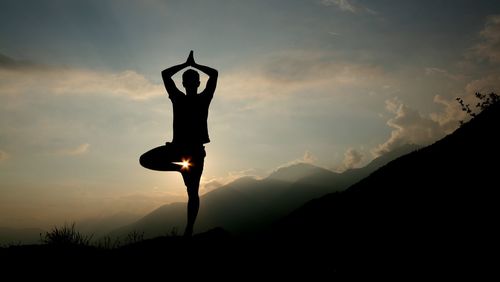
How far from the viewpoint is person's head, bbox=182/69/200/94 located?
6188mm

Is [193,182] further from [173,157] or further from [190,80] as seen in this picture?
[190,80]

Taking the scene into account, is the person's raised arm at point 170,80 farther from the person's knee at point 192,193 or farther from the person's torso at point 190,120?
the person's knee at point 192,193

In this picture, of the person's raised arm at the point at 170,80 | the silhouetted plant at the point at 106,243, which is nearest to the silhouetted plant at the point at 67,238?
the silhouetted plant at the point at 106,243

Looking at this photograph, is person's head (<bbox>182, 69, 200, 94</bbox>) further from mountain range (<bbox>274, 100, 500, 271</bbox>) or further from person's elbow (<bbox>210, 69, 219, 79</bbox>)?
mountain range (<bbox>274, 100, 500, 271</bbox>)

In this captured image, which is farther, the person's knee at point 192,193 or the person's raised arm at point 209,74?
the person's raised arm at point 209,74

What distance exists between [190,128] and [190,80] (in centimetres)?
94

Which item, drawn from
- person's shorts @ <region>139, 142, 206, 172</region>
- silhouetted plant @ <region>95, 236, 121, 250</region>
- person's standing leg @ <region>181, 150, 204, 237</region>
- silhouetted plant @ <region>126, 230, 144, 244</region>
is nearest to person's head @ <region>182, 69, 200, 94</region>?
person's shorts @ <region>139, 142, 206, 172</region>

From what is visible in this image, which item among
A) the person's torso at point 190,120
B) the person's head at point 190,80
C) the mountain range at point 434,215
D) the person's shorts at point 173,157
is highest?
the person's head at point 190,80

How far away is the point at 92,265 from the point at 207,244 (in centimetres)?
207

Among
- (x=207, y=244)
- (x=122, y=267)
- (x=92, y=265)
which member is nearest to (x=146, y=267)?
(x=122, y=267)

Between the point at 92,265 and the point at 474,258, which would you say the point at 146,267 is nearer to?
the point at 92,265

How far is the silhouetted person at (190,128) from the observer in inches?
231

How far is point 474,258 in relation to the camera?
443cm

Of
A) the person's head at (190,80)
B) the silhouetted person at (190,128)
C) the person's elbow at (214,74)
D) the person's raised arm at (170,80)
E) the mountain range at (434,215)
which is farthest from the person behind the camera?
the person's elbow at (214,74)
